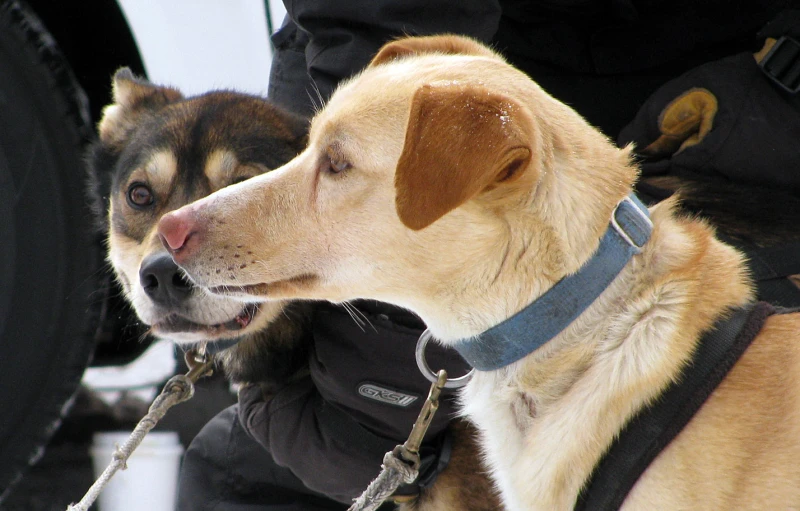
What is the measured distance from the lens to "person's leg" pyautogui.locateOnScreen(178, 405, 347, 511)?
2.62m

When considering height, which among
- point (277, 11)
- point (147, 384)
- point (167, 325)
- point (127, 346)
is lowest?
point (147, 384)

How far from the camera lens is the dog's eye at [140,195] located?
2379mm

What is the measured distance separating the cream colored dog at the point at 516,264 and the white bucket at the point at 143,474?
1.93 metres

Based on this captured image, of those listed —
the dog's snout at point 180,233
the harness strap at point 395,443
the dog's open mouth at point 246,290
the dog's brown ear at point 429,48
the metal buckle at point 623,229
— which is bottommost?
the harness strap at point 395,443

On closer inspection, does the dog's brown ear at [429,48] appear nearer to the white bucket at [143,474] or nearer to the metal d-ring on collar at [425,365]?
the metal d-ring on collar at [425,365]

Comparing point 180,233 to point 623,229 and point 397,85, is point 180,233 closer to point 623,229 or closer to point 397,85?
point 397,85

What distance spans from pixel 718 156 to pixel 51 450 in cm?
268

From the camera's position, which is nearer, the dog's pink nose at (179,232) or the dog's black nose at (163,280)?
the dog's pink nose at (179,232)

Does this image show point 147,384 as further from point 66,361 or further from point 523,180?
point 523,180

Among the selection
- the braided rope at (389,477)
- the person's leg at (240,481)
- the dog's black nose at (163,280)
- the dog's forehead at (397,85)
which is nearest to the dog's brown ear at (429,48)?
the dog's forehead at (397,85)

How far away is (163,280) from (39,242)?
104cm

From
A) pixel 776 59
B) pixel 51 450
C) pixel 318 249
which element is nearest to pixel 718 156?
pixel 776 59

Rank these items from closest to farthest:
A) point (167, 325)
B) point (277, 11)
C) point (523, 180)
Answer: point (523, 180)
point (167, 325)
point (277, 11)

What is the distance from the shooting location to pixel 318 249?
5.44ft
